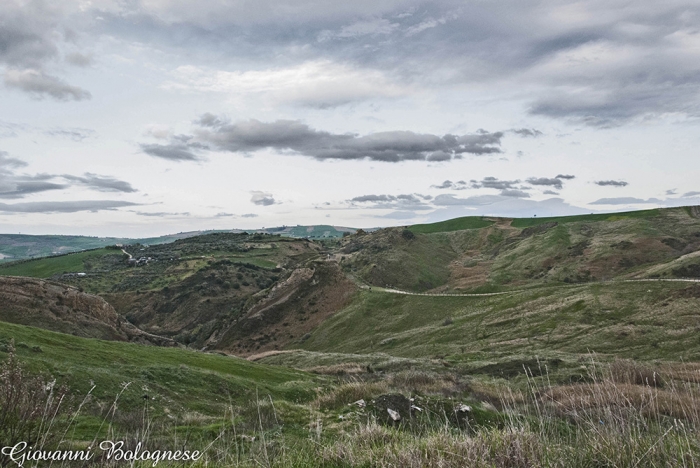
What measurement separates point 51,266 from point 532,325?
181994 millimetres

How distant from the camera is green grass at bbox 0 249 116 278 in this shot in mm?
154000

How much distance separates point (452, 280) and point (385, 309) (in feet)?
117

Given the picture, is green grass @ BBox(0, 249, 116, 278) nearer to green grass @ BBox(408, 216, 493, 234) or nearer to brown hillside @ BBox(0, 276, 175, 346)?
brown hillside @ BBox(0, 276, 175, 346)

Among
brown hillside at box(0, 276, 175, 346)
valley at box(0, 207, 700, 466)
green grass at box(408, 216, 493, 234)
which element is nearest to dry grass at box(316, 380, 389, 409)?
valley at box(0, 207, 700, 466)

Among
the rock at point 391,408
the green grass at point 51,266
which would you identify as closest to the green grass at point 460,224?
the green grass at point 51,266

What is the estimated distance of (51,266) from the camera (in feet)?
534

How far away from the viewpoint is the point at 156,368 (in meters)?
23.7

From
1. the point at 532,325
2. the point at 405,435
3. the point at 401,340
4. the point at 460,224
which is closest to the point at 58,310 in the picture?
the point at 401,340

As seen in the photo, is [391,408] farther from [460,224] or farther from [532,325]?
[460,224]

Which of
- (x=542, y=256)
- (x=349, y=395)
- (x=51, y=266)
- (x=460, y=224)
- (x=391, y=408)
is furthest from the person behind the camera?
(x=460, y=224)

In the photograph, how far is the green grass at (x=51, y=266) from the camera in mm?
154000

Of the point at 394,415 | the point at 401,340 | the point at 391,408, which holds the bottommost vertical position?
the point at 401,340

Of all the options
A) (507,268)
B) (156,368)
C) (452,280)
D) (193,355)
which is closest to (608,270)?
(507,268)

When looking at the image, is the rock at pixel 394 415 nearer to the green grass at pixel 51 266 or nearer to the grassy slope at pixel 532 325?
the grassy slope at pixel 532 325
